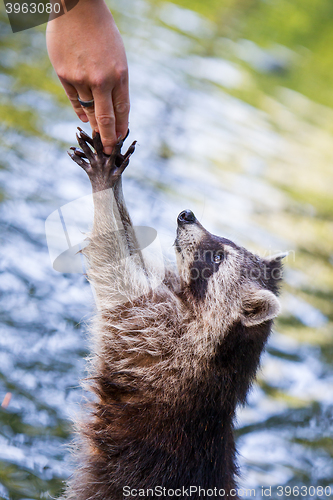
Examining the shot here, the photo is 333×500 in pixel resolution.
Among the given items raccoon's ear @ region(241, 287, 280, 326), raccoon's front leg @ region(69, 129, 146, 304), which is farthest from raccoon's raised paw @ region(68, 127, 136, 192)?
raccoon's ear @ region(241, 287, 280, 326)

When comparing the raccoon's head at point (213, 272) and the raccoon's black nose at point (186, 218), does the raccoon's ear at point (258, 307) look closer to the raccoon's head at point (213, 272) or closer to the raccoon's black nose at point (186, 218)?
the raccoon's head at point (213, 272)

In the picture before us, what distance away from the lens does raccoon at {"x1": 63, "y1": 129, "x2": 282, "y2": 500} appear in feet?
12.2

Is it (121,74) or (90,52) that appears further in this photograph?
(121,74)

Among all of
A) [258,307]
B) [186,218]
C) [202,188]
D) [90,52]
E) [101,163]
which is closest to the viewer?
[90,52]

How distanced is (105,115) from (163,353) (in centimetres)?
211

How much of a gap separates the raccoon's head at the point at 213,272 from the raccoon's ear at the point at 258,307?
0.01m

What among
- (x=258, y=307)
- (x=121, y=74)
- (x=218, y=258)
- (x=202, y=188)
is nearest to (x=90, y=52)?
(x=121, y=74)

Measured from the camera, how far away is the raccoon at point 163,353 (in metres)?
3.72

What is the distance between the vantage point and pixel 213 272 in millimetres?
4363

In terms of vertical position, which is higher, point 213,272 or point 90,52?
point 90,52

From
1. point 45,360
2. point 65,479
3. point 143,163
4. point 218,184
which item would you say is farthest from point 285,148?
point 65,479

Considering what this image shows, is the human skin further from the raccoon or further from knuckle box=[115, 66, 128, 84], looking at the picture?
the raccoon

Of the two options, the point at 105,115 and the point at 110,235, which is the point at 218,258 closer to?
the point at 110,235

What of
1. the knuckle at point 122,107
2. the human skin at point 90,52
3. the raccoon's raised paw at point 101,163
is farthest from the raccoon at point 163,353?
the human skin at point 90,52
